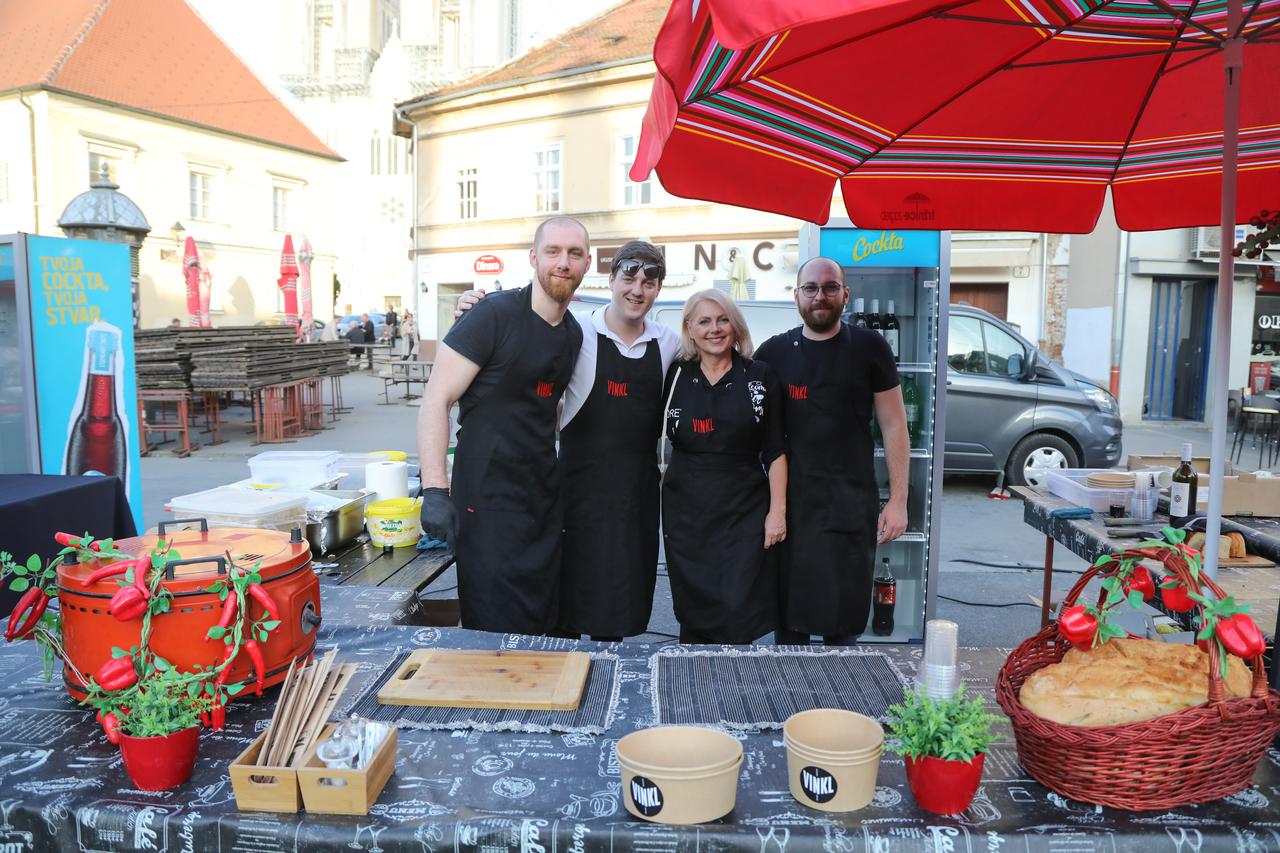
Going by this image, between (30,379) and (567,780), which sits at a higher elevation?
(30,379)

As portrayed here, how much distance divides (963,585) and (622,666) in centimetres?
505

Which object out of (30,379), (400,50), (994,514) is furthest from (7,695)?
(400,50)

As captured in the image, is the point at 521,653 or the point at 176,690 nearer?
the point at 176,690

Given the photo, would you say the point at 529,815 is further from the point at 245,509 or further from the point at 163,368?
the point at 163,368

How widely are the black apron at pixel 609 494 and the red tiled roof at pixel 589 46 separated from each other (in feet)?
68.8

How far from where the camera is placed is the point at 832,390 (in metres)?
3.87

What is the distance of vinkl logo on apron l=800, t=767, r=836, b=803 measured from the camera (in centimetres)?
164

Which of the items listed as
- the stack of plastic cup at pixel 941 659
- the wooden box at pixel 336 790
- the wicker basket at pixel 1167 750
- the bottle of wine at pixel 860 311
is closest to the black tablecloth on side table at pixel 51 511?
the wooden box at pixel 336 790

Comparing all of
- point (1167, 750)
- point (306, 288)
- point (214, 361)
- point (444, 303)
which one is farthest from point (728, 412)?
point (444, 303)

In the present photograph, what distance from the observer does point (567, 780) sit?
5.81 feet

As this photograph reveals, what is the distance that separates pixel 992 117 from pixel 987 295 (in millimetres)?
17654

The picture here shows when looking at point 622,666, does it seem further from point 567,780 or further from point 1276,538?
point 1276,538

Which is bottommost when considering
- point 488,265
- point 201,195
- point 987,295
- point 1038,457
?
point 1038,457

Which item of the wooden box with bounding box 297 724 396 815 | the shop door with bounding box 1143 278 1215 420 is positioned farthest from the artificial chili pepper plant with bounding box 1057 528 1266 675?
the shop door with bounding box 1143 278 1215 420
